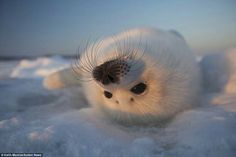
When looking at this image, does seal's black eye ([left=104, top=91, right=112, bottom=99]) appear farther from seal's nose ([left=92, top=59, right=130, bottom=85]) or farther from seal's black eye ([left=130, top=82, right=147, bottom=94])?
seal's nose ([left=92, top=59, right=130, bottom=85])

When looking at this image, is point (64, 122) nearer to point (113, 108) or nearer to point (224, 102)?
point (113, 108)

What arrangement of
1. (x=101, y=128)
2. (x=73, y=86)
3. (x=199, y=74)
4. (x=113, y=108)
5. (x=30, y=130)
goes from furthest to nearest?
(x=73, y=86) → (x=199, y=74) → (x=113, y=108) → (x=101, y=128) → (x=30, y=130)

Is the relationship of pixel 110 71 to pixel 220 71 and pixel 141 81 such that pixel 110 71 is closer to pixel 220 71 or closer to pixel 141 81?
pixel 141 81

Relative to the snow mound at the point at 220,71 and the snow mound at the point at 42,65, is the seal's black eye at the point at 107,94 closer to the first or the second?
the snow mound at the point at 220,71

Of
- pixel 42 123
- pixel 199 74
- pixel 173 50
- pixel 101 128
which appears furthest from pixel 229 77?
pixel 42 123

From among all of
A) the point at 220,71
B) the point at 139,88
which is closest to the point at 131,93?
the point at 139,88

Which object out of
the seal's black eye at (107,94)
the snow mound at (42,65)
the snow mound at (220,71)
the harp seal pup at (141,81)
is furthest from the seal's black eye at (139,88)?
the snow mound at (42,65)

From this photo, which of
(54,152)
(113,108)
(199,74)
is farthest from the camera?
(199,74)
